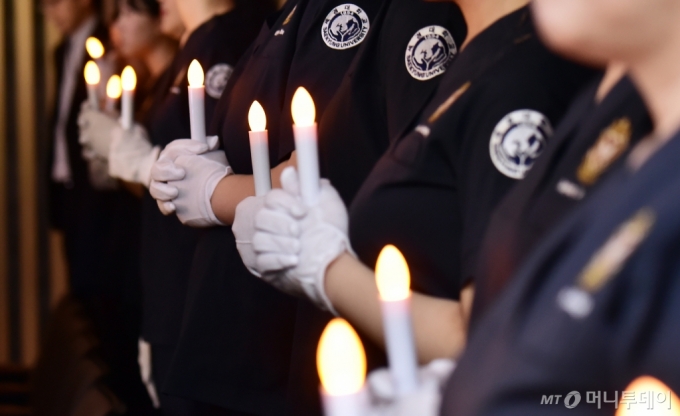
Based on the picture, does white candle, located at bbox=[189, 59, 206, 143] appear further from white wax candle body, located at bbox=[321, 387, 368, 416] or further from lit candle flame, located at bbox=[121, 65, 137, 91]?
white wax candle body, located at bbox=[321, 387, 368, 416]

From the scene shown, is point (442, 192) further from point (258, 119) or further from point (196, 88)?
point (196, 88)

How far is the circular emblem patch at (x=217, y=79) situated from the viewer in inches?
67.2

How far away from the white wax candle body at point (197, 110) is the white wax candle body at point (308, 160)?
37 centimetres

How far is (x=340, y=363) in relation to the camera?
1.64 ft

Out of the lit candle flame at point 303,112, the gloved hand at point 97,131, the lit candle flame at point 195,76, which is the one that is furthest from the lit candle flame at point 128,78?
the lit candle flame at point 303,112

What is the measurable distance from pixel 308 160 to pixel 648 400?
1.31ft

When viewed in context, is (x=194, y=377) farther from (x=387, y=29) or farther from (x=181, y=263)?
(x=387, y=29)

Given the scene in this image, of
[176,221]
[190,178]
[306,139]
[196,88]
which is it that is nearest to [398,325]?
[306,139]

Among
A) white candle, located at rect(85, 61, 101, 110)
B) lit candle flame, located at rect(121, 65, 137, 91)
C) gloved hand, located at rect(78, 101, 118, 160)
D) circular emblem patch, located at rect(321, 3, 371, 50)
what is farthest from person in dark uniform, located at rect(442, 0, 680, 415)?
gloved hand, located at rect(78, 101, 118, 160)

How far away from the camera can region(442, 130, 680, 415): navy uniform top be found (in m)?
0.45

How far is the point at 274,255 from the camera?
0.94 metres

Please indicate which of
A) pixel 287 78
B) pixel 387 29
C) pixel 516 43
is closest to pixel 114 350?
pixel 287 78

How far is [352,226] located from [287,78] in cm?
52

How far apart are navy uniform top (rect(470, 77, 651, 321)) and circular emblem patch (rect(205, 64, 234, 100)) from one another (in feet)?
3.54
